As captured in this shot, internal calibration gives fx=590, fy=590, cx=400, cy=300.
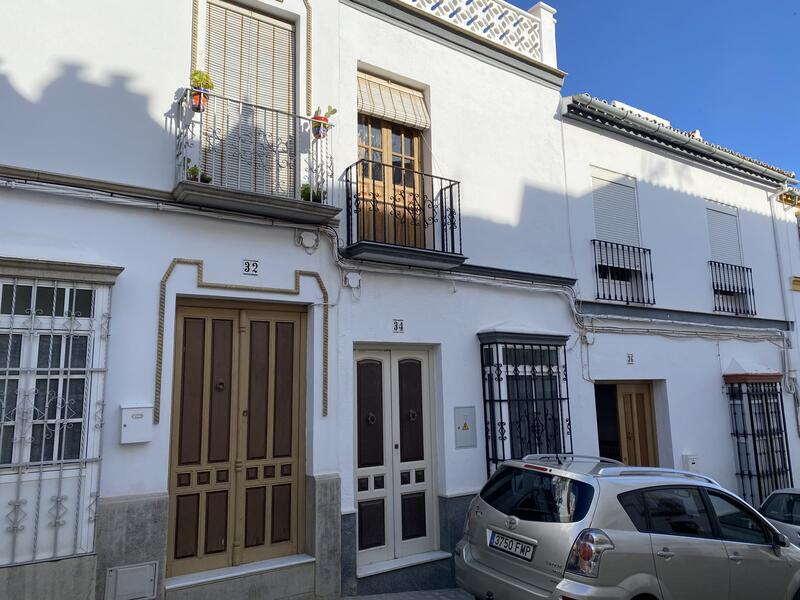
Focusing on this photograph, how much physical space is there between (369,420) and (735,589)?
3813mm

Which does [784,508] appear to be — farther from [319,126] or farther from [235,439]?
[319,126]

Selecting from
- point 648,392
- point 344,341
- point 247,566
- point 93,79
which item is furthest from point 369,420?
point 648,392

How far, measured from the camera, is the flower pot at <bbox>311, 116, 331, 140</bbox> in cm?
634

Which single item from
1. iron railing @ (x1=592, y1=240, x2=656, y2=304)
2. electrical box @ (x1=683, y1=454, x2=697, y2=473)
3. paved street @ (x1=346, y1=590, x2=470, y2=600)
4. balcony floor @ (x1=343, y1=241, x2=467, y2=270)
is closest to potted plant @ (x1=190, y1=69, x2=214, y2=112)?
balcony floor @ (x1=343, y1=241, x2=467, y2=270)

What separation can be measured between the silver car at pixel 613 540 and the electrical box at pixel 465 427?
191cm

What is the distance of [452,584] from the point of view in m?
6.87

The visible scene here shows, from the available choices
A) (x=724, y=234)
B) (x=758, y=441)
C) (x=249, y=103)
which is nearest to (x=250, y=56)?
(x=249, y=103)

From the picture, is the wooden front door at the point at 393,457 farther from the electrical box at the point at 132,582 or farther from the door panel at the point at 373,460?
the electrical box at the point at 132,582

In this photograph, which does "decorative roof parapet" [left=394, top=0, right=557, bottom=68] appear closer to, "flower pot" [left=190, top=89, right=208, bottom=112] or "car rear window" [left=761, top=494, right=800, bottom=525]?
"flower pot" [left=190, top=89, right=208, bottom=112]

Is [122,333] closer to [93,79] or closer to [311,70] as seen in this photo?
[93,79]

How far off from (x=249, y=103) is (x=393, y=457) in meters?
4.30

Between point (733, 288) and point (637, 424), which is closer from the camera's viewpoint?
point (637, 424)

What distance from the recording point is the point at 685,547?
4.65 metres

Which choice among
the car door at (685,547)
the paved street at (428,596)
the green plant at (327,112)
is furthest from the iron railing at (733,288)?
the green plant at (327,112)
